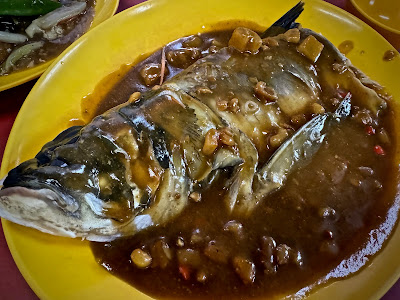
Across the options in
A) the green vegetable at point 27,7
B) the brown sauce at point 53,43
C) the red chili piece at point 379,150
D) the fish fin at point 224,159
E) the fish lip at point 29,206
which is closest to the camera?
the fish lip at point 29,206

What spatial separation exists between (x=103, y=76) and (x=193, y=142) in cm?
95

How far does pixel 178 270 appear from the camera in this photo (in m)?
1.76

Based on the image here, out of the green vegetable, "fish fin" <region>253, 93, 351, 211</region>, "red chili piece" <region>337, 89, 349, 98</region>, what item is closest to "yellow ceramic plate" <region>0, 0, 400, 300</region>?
"red chili piece" <region>337, 89, 349, 98</region>

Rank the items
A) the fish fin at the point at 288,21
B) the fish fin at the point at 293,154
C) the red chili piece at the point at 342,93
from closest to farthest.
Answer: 1. the fish fin at the point at 293,154
2. the red chili piece at the point at 342,93
3. the fish fin at the point at 288,21

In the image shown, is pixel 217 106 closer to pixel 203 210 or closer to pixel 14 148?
pixel 203 210

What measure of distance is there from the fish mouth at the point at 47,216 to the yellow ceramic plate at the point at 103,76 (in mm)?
143

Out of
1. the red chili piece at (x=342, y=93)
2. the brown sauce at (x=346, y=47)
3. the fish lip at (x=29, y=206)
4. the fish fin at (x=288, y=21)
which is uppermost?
the fish fin at (x=288, y=21)

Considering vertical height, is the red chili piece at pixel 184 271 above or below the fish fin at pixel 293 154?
below

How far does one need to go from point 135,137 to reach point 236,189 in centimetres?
57

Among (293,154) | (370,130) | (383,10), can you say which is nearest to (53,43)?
(293,154)

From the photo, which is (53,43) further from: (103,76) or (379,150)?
(379,150)

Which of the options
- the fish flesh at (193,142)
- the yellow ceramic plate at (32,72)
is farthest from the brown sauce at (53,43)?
the fish flesh at (193,142)

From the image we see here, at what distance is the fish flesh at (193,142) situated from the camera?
1.55 meters

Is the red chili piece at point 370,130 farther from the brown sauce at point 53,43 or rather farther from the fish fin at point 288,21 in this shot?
the brown sauce at point 53,43
